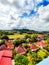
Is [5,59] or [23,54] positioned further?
[23,54]

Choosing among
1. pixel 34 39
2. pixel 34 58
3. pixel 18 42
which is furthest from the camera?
→ pixel 34 39

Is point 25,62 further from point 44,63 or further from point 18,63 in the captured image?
point 44,63

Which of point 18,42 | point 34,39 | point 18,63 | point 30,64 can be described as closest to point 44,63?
point 30,64

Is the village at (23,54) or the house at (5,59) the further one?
the house at (5,59)

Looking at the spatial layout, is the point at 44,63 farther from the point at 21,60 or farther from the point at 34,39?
the point at 34,39

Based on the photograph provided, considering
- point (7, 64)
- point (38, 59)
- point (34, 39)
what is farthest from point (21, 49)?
point (34, 39)

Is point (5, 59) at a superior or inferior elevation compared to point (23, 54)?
superior

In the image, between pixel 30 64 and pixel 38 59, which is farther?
pixel 38 59

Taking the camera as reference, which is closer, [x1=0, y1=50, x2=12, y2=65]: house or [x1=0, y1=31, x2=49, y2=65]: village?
[x1=0, y1=31, x2=49, y2=65]: village

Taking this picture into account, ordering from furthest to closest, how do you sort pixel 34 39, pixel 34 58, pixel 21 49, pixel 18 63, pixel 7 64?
pixel 34 39
pixel 21 49
pixel 34 58
pixel 7 64
pixel 18 63
